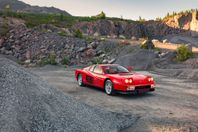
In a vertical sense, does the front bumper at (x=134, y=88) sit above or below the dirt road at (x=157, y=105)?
above

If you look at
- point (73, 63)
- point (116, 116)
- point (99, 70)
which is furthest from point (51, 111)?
point (73, 63)

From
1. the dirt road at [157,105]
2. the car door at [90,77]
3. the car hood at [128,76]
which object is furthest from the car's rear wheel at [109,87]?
the car door at [90,77]

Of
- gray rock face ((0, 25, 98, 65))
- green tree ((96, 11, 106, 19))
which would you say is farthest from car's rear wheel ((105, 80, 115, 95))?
green tree ((96, 11, 106, 19))

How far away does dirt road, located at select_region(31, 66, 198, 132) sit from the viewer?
9.08 metres

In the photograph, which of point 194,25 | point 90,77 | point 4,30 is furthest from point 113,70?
point 194,25

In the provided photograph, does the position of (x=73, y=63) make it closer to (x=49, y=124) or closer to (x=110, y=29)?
(x=49, y=124)

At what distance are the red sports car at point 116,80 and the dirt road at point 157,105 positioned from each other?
34 centimetres

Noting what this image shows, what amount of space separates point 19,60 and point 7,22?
13759 millimetres

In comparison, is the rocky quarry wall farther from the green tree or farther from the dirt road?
the dirt road

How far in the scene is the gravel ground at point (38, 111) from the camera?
6.62m

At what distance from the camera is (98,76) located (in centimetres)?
1446

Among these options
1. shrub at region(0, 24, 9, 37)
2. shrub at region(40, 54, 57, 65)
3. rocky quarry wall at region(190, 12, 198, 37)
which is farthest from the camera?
rocky quarry wall at region(190, 12, 198, 37)

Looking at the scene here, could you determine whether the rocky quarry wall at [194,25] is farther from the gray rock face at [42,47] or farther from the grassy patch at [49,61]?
the grassy patch at [49,61]

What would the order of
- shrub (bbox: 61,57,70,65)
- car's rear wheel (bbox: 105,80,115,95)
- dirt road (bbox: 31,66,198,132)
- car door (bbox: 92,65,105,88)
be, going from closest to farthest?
1. dirt road (bbox: 31,66,198,132)
2. car's rear wheel (bbox: 105,80,115,95)
3. car door (bbox: 92,65,105,88)
4. shrub (bbox: 61,57,70,65)
